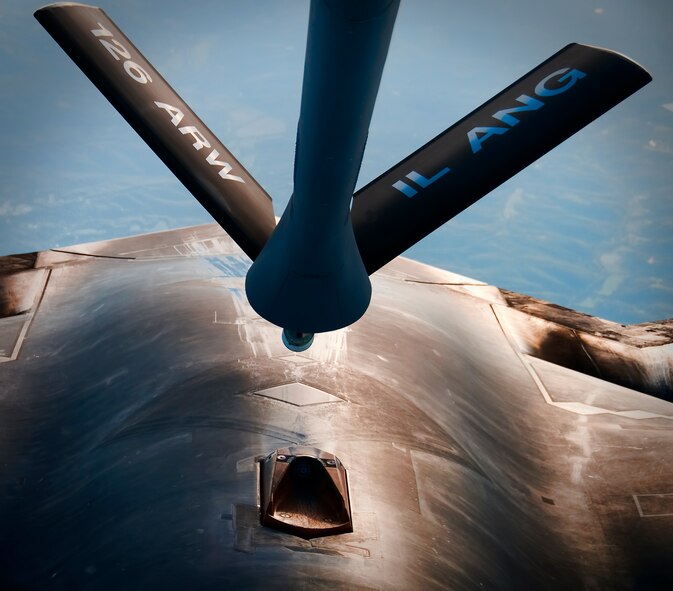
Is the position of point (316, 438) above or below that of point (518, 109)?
below

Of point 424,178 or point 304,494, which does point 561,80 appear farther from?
point 304,494

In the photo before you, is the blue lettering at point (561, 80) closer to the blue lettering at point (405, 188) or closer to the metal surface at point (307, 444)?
the blue lettering at point (405, 188)

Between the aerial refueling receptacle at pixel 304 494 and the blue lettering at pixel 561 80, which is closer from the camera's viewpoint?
the aerial refueling receptacle at pixel 304 494

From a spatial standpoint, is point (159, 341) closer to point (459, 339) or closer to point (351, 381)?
point (351, 381)

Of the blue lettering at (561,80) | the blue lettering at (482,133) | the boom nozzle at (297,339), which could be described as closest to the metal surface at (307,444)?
the boom nozzle at (297,339)

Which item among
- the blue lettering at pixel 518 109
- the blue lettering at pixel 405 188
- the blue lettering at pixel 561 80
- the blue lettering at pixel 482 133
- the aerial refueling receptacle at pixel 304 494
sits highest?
the blue lettering at pixel 561 80

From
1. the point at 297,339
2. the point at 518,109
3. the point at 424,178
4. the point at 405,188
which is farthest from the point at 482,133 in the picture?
the point at 297,339

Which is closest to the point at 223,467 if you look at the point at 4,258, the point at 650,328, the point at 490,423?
the point at 490,423
